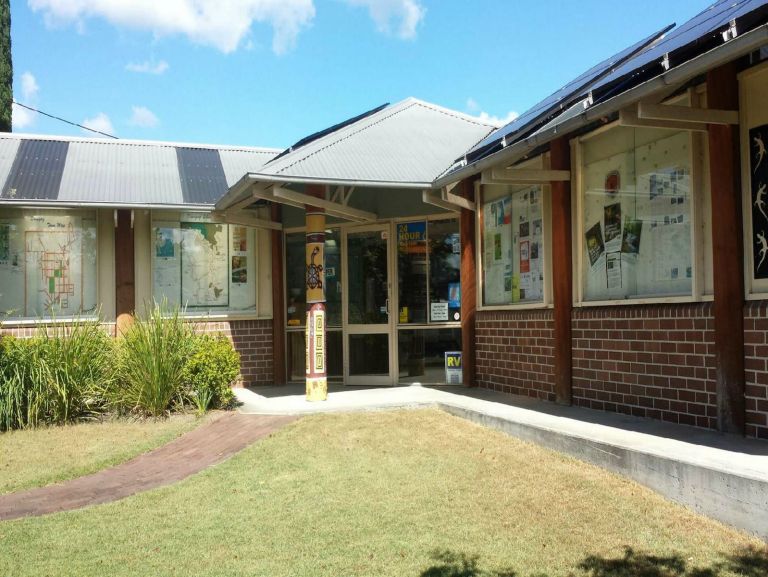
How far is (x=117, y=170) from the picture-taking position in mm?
12414

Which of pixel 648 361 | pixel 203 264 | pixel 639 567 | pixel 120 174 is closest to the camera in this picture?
pixel 639 567

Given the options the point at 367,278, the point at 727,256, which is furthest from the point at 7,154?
the point at 727,256

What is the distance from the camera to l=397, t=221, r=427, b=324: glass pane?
11383 millimetres

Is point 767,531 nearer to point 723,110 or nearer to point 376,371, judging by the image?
point 723,110

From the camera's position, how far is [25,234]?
11555mm

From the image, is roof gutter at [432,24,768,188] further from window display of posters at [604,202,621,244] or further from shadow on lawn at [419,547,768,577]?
shadow on lawn at [419,547,768,577]

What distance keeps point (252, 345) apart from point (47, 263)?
3.50 m

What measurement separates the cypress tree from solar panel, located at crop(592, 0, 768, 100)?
1823cm

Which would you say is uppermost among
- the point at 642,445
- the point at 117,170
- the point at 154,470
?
the point at 117,170

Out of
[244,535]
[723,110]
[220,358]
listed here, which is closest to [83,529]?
[244,535]

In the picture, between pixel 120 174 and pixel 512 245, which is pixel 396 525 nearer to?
pixel 512 245

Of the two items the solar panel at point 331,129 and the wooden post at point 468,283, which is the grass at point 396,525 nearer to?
the wooden post at point 468,283

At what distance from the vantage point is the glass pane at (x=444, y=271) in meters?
11.1

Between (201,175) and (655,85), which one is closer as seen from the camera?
(655,85)
